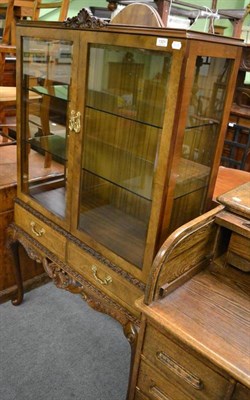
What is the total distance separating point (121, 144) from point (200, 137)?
355mm

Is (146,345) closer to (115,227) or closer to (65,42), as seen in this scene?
(115,227)

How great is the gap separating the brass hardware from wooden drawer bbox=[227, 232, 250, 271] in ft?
2.16

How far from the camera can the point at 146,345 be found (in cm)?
105

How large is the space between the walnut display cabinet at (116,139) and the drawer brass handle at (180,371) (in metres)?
0.22

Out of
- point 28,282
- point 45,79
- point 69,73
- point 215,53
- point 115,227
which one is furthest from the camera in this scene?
point 28,282

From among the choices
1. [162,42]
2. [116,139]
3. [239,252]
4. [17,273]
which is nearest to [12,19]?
[116,139]

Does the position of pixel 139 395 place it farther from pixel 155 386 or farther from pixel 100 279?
pixel 100 279

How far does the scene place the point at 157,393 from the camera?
1.07 m

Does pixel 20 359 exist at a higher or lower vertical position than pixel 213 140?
lower

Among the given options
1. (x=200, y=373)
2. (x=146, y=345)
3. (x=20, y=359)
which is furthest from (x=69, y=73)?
(x=20, y=359)

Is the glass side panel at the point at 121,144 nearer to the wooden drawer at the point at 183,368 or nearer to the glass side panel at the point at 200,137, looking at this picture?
the glass side panel at the point at 200,137

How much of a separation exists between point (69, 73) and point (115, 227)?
0.64m

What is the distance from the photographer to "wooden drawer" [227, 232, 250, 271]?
1.06 meters

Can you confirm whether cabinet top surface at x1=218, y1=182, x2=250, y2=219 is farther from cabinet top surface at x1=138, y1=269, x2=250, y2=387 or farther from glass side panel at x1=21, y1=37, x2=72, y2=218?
glass side panel at x1=21, y1=37, x2=72, y2=218
